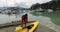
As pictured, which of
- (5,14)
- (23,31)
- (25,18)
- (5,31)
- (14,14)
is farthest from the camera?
(14,14)

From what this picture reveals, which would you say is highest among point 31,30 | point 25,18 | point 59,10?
point 25,18

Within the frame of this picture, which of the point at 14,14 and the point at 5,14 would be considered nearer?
the point at 5,14

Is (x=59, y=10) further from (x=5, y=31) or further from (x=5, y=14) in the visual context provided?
(x=5, y=31)

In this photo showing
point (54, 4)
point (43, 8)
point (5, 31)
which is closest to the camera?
point (5, 31)

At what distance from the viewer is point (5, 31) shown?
1248cm

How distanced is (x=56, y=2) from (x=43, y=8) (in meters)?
7.18

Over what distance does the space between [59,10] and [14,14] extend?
122ft

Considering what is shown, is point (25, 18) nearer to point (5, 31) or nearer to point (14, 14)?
point (5, 31)

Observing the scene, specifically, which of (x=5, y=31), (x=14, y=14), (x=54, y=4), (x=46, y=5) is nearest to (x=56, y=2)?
(x=54, y=4)

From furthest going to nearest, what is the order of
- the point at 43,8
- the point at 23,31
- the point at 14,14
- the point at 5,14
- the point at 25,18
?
the point at 43,8, the point at 14,14, the point at 5,14, the point at 25,18, the point at 23,31

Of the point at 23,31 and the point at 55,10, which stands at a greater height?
the point at 23,31

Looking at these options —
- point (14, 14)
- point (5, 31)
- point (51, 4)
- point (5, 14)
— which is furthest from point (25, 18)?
point (51, 4)

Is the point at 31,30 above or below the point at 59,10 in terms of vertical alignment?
above

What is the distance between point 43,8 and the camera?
60719mm
